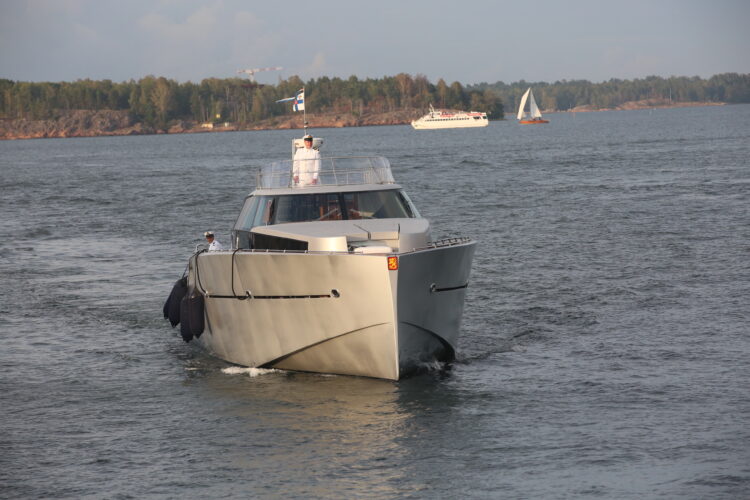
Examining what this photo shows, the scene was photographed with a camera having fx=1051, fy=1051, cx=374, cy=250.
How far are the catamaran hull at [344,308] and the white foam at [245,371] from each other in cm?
15

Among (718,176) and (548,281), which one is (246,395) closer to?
(548,281)

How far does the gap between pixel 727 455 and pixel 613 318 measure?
9044 mm

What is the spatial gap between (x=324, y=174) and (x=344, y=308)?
4.02m

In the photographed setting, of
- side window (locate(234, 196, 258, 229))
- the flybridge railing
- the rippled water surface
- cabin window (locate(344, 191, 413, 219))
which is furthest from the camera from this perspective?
the flybridge railing

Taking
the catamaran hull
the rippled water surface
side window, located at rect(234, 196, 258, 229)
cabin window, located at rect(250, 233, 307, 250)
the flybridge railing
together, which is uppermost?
the flybridge railing

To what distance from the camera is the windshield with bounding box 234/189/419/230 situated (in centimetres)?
1905

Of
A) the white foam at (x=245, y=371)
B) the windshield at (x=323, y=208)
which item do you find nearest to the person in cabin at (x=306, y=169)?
the windshield at (x=323, y=208)

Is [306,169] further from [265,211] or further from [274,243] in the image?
[274,243]

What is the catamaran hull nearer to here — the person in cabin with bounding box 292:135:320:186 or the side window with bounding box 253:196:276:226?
the side window with bounding box 253:196:276:226

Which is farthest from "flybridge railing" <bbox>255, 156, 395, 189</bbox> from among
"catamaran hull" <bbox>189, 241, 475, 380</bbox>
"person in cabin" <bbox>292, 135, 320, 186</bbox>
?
"catamaran hull" <bbox>189, 241, 475, 380</bbox>

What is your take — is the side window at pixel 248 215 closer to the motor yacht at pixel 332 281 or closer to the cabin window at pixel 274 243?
the motor yacht at pixel 332 281

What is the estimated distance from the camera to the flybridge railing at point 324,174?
1984cm

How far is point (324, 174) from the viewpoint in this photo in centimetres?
2002

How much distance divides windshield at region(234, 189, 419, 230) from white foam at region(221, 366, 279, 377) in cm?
260
